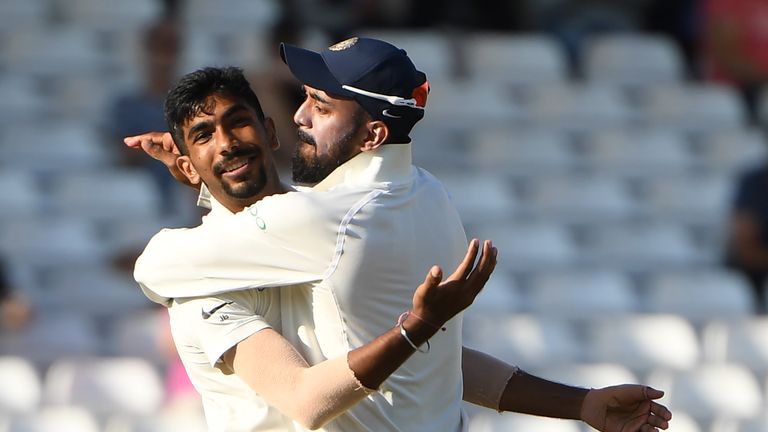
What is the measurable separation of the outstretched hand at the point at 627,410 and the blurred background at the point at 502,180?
2184 millimetres

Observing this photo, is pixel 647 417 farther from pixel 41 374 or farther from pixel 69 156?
pixel 69 156

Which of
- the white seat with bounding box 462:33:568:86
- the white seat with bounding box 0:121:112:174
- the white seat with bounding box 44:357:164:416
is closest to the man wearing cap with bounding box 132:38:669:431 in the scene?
the white seat with bounding box 44:357:164:416

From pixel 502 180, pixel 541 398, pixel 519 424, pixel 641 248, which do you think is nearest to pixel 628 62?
pixel 502 180

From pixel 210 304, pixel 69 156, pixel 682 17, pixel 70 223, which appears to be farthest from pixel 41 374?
pixel 682 17

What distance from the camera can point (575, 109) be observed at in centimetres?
860

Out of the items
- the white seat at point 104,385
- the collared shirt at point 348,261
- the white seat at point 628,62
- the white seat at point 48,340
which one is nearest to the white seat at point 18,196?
the white seat at point 48,340

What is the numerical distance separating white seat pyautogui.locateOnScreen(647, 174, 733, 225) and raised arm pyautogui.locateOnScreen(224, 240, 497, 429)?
5.48m

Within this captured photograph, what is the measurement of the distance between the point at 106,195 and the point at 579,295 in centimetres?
230

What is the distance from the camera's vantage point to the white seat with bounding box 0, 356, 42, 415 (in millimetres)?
5613

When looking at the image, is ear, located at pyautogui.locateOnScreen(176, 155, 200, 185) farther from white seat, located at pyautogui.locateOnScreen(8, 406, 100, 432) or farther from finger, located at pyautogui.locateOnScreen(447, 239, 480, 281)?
white seat, located at pyautogui.locateOnScreen(8, 406, 100, 432)

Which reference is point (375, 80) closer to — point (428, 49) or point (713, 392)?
point (713, 392)

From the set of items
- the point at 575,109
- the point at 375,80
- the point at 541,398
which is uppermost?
the point at 375,80

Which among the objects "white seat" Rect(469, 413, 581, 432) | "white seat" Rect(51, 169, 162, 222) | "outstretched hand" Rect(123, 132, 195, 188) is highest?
"outstretched hand" Rect(123, 132, 195, 188)

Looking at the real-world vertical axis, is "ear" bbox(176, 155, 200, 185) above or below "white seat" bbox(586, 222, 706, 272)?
above
